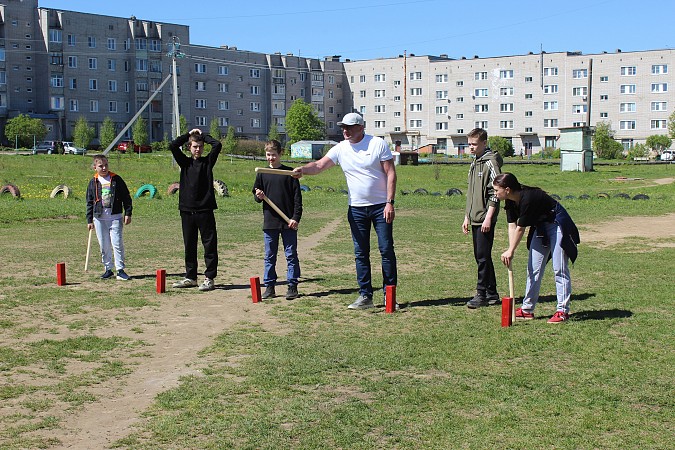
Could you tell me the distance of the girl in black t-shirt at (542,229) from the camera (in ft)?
29.4

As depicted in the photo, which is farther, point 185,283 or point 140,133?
point 140,133

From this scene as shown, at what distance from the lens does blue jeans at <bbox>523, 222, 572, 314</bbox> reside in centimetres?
905

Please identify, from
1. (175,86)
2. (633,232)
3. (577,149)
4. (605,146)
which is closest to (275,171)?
(633,232)

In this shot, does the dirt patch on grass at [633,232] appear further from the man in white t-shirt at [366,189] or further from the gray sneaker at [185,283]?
the gray sneaker at [185,283]

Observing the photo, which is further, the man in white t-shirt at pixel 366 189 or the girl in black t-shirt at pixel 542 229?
the man in white t-shirt at pixel 366 189

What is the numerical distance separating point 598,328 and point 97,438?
5.31 meters

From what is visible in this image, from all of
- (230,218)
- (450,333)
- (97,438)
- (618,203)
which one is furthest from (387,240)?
(618,203)

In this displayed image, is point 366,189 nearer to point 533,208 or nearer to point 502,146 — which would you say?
point 533,208

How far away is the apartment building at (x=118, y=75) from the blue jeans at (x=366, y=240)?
8104cm

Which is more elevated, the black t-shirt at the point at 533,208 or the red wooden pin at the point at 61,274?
the black t-shirt at the point at 533,208

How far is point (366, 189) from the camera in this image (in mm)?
10031

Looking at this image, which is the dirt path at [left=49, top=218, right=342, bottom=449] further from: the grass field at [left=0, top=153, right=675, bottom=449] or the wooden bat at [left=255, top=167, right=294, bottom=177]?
the wooden bat at [left=255, top=167, right=294, bottom=177]

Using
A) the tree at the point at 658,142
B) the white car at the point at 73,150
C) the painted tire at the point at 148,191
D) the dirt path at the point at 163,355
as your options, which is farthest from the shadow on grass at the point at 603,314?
the tree at the point at 658,142

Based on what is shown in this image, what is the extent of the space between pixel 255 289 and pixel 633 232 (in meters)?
11.5
